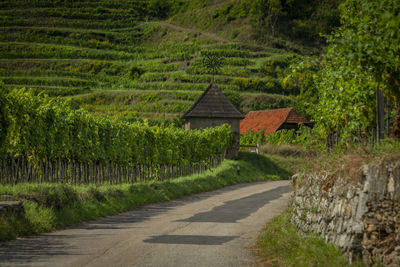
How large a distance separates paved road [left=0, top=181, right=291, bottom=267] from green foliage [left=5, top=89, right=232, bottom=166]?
13.0ft

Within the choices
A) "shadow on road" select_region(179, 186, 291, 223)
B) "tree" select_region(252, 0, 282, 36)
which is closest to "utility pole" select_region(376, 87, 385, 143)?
"shadow on road" select_region(179, 186, 291, 223)

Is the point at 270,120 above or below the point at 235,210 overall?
above

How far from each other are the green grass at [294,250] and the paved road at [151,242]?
1.26ft

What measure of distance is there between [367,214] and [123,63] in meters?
100

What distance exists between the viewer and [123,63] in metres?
104

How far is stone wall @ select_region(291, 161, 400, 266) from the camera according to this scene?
646 centimetres

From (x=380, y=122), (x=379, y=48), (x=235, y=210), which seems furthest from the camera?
(x=235, y=210)

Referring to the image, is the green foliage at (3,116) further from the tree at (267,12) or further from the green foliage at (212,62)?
the tree at (267,12)

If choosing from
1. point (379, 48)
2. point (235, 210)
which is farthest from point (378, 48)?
point (235, 210)

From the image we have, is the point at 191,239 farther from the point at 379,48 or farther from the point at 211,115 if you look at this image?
the point at 211,115

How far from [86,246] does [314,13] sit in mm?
128308

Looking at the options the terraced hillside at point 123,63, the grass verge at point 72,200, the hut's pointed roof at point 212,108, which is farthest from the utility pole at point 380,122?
the terraced hillside at point 123,63

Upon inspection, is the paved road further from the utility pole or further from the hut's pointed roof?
the hut's pointed roof

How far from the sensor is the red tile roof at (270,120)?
191 ft
